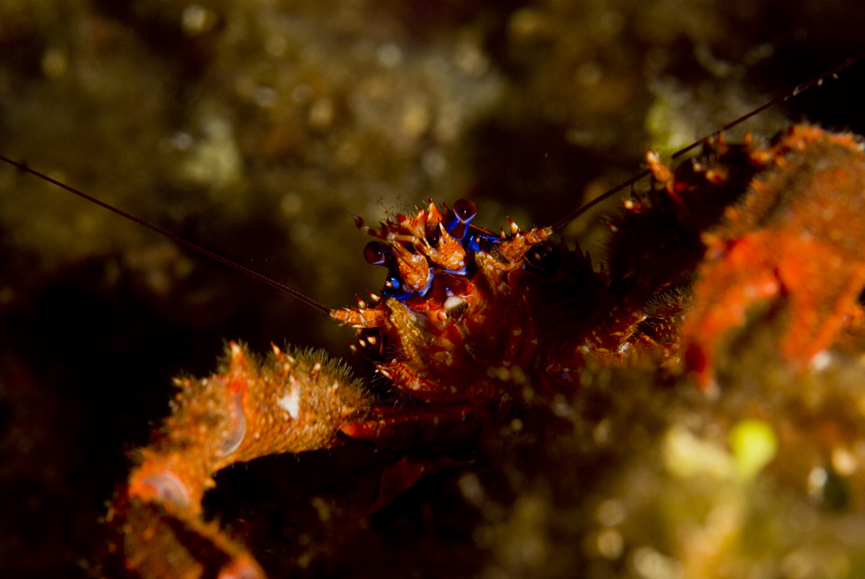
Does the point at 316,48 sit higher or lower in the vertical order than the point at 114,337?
higher

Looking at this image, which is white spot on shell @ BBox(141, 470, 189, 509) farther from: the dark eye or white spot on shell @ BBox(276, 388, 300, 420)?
the dark eye

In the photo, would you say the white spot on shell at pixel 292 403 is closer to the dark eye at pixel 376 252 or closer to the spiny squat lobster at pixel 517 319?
the spiny squat lobster at pixel 517 319

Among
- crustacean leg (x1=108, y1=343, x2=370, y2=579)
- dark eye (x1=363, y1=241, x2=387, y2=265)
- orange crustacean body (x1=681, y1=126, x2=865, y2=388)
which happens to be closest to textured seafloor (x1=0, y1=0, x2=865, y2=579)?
crustacean leg (x1=108, y1=343, x2=370, y2=579)

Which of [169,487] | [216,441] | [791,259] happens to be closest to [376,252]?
[216,441]

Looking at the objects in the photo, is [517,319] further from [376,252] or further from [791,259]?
[791,259]

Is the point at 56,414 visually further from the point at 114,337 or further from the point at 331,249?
the point at 331,249

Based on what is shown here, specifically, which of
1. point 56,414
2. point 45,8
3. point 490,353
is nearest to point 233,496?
point 490,353
